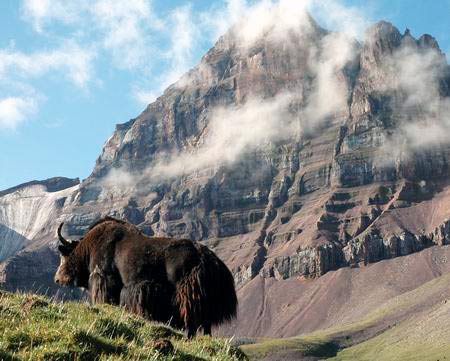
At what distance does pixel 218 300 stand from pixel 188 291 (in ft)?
2.72

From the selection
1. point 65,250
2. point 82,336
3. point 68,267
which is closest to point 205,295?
point 68,267

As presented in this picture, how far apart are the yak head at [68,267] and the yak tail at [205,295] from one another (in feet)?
14.5

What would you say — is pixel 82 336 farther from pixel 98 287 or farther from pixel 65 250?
pixel 65 250

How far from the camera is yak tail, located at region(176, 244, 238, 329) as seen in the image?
16375mm

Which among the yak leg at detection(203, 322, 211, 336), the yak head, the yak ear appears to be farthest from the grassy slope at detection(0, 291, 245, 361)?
the yak ear

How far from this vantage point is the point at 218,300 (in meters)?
16.8

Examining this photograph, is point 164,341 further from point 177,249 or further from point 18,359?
point 177,249

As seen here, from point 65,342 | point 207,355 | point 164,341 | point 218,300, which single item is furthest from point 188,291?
point 65,342

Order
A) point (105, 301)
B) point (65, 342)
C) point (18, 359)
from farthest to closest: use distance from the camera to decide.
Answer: point (105, 301) < point (65, 342) < point (18, 359)

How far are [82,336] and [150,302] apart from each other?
6.73m

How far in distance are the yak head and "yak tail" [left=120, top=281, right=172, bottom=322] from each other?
3.30m

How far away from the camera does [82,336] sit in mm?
9938

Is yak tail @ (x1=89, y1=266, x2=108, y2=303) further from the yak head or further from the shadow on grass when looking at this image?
the shadow on grass

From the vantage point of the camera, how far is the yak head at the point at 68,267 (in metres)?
19.7
